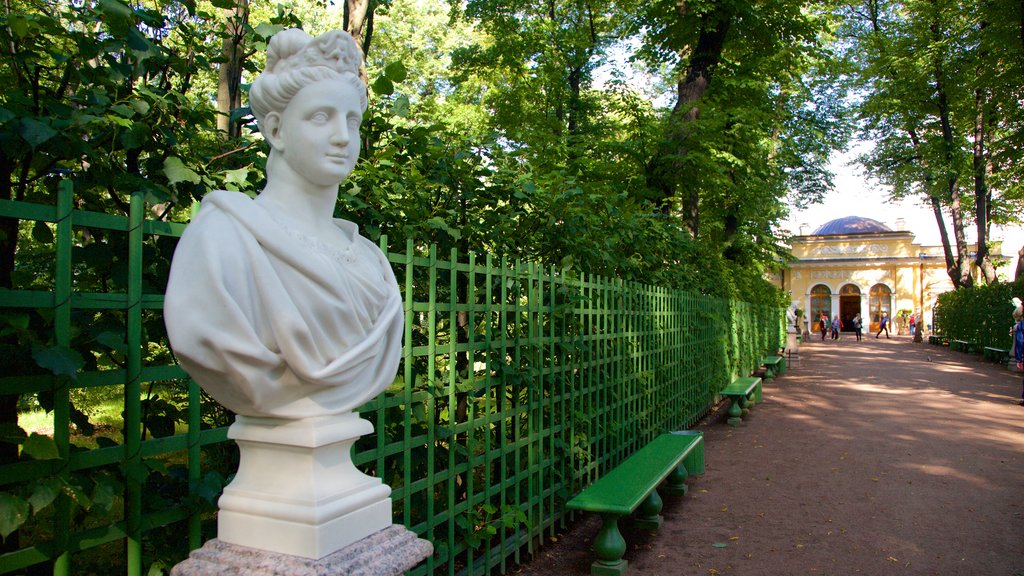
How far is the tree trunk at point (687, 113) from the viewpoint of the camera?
10891mm

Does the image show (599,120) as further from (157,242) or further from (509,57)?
(157,242)

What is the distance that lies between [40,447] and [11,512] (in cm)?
15

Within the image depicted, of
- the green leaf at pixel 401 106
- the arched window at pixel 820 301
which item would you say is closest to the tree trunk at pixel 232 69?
the green leaf at pixel 401 106

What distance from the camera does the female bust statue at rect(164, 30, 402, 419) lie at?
1675mm

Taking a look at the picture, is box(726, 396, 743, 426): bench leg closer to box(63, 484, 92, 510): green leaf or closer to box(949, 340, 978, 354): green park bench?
box(63, 484, 92, 510): green leaf

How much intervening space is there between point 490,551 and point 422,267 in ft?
5.54

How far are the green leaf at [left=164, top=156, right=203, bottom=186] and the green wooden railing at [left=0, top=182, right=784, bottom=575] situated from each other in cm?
20

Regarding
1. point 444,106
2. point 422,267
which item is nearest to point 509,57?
point 444,106

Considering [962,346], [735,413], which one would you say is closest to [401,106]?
[735,413]

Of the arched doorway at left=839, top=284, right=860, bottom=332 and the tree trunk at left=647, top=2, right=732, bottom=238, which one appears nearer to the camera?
the tree trunk at left=647, top=2, right=732, bottom=238

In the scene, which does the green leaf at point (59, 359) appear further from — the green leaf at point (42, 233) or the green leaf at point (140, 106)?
the green leaf at point (140, 106)

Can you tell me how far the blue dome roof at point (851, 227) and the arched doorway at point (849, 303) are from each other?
4.17 meters

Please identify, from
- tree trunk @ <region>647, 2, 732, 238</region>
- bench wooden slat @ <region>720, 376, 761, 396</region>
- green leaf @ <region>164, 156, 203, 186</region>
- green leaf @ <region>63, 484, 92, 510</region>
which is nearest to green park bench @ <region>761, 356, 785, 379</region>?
bench wooden slat @ <region>720, 376, 761, 396</region>

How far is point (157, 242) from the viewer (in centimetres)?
215
